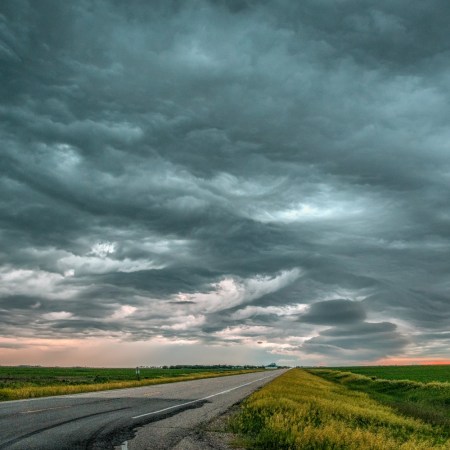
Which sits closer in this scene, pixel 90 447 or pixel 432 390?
pixel 90 447

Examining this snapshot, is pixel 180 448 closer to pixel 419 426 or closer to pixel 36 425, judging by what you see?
pixel 36 425

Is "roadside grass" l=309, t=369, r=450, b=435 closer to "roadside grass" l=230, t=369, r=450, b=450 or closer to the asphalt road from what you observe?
"roadside grass" l=230, t=369, r=450, b=450

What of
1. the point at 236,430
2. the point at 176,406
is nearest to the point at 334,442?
the point at 236,430

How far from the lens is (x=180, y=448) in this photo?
34.4 ft

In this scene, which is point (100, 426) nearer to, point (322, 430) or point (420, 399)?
point (322, 430)

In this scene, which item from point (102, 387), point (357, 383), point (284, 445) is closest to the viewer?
point (284, 445)

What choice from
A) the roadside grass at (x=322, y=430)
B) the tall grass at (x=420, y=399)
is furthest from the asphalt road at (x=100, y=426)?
the tall grass at (x=420, y=399)

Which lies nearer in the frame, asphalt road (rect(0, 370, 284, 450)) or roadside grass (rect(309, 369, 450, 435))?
asphalt road (rect(0, 370, 284, 450))

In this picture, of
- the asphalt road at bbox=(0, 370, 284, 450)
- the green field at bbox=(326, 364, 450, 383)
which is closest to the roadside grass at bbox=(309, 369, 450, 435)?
the asphalt road at bbox=(0, 370, 284, 450)

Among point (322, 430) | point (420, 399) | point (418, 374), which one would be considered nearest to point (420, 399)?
point (420, 399)

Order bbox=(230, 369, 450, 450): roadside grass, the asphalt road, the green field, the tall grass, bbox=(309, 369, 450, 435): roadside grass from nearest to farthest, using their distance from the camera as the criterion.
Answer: the asphalt road
bbox=(230, 369, 450, 450): roadside grass
bbox=(309, 369, 450, 435): roadside grass
the tall grass
the green field

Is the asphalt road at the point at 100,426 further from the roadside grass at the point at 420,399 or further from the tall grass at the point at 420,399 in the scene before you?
the tall grass at the point at 420,399

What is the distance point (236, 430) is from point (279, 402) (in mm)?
7320

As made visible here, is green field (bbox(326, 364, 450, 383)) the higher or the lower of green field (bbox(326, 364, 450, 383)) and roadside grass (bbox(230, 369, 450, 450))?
the higher
